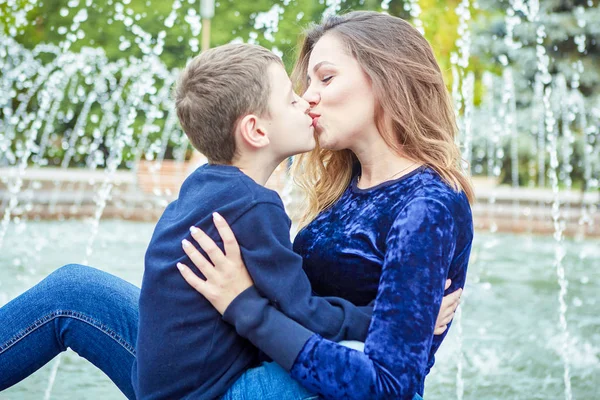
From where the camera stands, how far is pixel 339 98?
82.0 inches

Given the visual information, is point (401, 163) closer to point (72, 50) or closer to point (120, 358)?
point (120, 358)

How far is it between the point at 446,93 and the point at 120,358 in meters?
1.08

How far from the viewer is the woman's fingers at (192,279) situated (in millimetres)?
1729

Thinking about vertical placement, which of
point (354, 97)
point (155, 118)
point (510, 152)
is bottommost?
point (155, 118)

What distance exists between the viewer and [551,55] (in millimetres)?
13938

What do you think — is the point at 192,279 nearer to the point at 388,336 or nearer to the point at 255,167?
the point at 255,167

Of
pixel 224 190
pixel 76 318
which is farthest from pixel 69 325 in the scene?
pixel 224 190

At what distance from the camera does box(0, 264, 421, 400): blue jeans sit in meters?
2.05

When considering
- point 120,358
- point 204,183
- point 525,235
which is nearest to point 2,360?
point 120,358

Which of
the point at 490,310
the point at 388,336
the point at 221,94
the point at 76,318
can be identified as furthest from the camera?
the point at 490,310

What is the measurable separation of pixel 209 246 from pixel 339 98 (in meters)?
0.58

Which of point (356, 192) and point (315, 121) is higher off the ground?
point (315, 121)

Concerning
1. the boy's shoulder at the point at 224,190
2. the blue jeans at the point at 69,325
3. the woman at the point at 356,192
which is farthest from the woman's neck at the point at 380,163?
the blue jeans at the point at 69,325

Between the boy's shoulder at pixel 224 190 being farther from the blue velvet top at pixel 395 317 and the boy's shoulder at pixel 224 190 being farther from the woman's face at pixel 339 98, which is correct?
the woman's face at pixel 339 98
